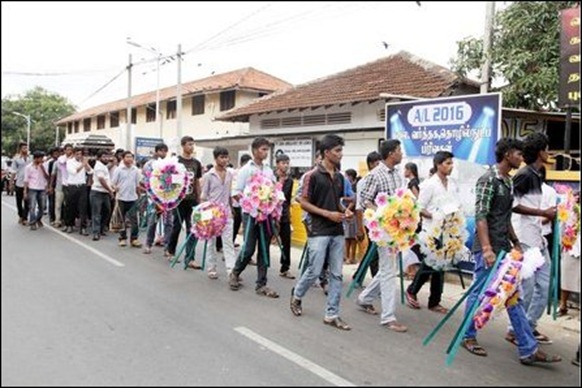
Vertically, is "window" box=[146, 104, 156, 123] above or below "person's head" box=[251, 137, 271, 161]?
above

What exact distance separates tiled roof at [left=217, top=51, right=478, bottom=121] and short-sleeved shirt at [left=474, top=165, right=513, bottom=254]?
10.5 m

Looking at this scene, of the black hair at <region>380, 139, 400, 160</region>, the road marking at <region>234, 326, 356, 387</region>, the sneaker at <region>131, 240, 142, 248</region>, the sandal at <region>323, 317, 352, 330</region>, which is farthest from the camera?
the sneaker at <region>131, 240, 142, 248</region>

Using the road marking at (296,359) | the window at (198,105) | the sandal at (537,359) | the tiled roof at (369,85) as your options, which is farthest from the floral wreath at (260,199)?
the window at (198,105)

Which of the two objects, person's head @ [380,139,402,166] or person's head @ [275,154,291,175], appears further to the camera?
person's head @ [275,154,291,175]

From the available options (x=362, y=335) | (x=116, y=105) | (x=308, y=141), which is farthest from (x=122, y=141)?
(x=362, y=335)

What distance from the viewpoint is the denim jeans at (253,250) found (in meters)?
6.79

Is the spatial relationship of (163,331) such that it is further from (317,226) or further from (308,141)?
(308,141)

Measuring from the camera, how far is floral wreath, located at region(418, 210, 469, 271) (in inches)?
237

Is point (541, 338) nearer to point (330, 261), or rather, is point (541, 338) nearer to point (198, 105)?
point (330, 261)

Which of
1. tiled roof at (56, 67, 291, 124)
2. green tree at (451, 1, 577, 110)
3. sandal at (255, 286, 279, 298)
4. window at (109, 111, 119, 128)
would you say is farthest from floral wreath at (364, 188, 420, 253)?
window at (109, 111, 119, 128)

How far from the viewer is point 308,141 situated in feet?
60.4

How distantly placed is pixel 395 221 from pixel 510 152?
1229 millimetres

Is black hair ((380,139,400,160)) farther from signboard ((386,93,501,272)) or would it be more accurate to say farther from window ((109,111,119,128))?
window ((109,111,119,128))

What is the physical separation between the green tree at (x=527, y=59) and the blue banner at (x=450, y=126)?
6.77 feet
